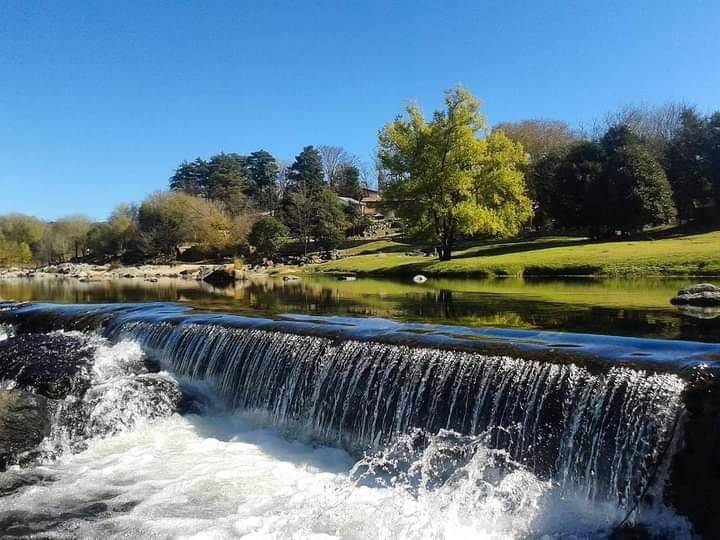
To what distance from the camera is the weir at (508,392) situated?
6648 millimetres

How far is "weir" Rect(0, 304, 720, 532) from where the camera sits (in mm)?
6648

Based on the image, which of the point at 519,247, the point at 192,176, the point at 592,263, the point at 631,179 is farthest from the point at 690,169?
the point at 192,176

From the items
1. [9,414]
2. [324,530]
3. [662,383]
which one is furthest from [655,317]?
[9,414]

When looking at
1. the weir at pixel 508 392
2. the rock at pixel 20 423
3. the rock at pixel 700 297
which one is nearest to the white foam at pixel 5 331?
the weir at pixel 508 392

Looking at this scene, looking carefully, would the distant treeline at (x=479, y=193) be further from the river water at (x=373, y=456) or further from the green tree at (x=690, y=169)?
the river water at (x=373, y=456)

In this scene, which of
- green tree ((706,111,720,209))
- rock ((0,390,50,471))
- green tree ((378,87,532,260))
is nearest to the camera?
rock ((0,390,50,471))

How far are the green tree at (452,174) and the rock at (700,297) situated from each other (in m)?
25.3

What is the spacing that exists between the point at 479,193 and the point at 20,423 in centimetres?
3917

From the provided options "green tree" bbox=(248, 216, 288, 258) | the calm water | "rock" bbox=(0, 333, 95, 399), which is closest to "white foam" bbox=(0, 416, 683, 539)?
"rock" bbox=(0, 333, 95, 399)

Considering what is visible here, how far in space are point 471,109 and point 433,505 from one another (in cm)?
3991

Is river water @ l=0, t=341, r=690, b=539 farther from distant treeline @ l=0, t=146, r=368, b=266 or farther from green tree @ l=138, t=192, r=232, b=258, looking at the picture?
green tree @ l=138, t=192, r=232, b=258

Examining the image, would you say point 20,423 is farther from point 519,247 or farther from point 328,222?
point 328,222

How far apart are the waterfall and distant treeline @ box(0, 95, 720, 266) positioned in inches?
1281

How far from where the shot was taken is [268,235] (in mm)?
69312
